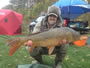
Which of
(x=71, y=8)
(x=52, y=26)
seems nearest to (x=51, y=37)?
(x=52, y=26)

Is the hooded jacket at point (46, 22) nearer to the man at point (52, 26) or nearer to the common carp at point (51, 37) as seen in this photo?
the man at point (52, 26)

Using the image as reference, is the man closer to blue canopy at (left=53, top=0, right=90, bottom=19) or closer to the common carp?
the common carp

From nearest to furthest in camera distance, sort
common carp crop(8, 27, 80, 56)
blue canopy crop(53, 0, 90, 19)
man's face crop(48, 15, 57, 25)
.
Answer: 1. common carp crop(8, 27, 80, 56)
2. man's face crop(48, 15, 57, 25)
3. blue canopy crop(53, 0, 90, 19)

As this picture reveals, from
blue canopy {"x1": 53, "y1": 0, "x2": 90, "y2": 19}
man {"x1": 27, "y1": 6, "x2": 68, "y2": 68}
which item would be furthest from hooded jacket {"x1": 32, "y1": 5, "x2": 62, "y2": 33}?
blue canopy {"x1": 53, "y1": 0, "x2": 90, "y2": 19}

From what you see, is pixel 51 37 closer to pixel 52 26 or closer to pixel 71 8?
pixel 52 26

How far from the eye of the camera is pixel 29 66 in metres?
2.52

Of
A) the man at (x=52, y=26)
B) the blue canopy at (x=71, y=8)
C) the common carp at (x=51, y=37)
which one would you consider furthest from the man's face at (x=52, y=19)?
the blue canopy at (x=71, y=8)

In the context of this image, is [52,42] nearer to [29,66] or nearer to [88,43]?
[29,66]

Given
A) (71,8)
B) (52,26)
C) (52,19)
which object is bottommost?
(71,8)

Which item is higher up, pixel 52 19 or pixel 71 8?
pixel 52 19

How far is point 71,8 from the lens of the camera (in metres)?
9.46

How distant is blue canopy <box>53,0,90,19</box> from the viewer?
30.2 ft

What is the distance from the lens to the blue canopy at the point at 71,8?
30.2 ft

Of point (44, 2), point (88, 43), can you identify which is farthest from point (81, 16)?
point (44, 2)
